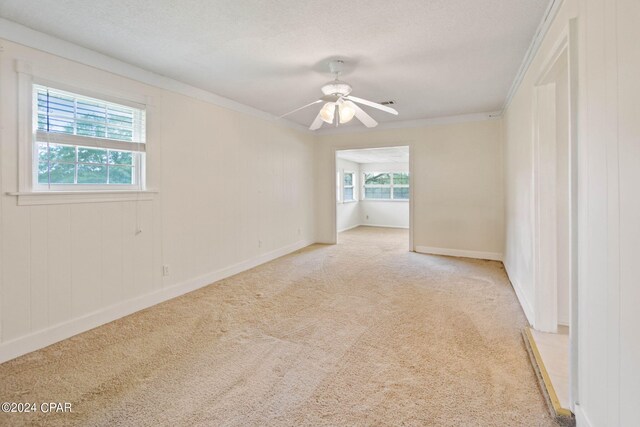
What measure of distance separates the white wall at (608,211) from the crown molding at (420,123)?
3.40 m

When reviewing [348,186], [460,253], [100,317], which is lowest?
[100,317]

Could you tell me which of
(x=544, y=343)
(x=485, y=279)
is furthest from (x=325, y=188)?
(x=544, y=343)

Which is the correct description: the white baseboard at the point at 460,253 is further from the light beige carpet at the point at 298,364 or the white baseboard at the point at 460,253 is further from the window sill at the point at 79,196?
the window sill at the point at 79,196

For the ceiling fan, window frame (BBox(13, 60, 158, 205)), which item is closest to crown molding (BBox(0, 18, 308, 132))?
window frame (BBox(13, 60, 158, 205))

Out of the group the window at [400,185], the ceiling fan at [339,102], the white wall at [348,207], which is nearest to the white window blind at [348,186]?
the white wall at [348,207]

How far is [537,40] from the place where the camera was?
236 cm

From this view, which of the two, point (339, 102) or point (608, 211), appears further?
point (339, 102)

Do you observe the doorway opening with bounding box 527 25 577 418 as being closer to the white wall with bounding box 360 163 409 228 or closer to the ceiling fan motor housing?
the ceiling fan motor housing

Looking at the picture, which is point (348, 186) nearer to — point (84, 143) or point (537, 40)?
point (537, 40)

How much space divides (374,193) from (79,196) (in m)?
8.42

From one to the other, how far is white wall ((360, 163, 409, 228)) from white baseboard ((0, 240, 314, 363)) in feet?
20.4

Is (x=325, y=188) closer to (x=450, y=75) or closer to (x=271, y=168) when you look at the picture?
(x=271, y=168)

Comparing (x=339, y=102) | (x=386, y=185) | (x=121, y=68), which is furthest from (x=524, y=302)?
(x=386, y=185)

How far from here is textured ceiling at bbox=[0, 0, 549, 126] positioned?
2006mm
